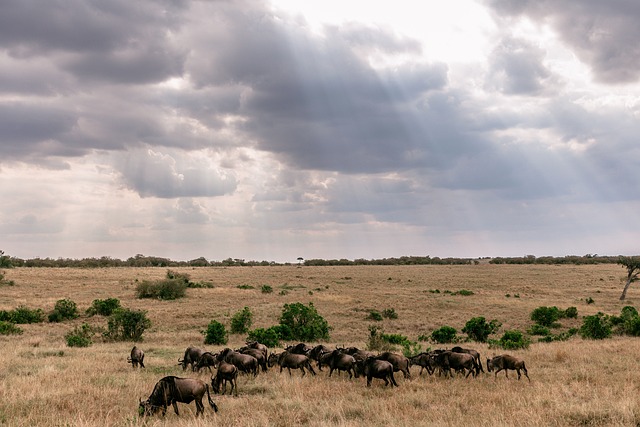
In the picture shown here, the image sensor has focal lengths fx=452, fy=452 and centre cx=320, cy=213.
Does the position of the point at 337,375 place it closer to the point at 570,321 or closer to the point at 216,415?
the point at 216,415

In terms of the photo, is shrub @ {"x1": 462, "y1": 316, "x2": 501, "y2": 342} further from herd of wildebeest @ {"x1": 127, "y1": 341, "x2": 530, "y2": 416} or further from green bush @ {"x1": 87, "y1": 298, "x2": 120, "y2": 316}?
green bush @ {"x1": 87, "y1": 298, "x2": 120, "y2": 316}

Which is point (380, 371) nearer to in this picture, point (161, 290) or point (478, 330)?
point (478, 330)

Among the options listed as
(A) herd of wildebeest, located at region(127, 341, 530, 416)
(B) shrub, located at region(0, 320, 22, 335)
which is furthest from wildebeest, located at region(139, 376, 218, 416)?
(B) shrub, located at region(0, 320, 22, 335)

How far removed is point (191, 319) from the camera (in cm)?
3706

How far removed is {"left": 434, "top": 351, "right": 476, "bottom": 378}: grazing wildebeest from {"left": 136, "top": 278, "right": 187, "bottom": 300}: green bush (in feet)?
142

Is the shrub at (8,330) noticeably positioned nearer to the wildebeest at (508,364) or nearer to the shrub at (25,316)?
the shrub at (25,316)

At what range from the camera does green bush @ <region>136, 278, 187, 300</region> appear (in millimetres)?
53237

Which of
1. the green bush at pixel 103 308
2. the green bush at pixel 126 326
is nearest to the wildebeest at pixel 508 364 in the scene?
the green bush at pixel 126 326

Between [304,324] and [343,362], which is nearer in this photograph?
[343,362]

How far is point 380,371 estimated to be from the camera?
43.4 feet

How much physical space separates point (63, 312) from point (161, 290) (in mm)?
16798

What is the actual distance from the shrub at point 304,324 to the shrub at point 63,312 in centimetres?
1936

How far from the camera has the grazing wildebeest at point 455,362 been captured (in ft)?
48.3

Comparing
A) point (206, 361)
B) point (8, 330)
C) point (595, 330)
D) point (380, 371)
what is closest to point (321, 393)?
point (380, 371)
